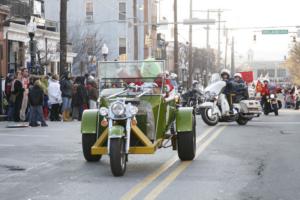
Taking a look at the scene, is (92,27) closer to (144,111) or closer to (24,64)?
(24,64)

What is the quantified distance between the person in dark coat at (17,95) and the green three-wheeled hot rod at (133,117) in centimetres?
951

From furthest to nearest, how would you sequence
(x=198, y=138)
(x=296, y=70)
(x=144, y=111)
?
(x=296, y=70), (x=198, y=138), (x=144, y=111)

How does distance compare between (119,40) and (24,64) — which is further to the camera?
(119,40)

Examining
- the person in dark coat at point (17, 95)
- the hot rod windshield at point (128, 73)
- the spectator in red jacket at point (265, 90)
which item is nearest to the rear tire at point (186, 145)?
the hot rod windshield at point (128, 73)

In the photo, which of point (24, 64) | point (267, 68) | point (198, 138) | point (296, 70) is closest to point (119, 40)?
point (296, 70)

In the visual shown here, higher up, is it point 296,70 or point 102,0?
point 102,0

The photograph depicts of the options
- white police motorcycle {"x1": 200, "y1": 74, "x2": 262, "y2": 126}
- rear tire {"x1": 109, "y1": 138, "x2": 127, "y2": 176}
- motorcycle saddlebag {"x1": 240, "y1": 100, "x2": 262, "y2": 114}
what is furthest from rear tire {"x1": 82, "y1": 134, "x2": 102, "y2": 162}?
motorcycle saddlebag {"x1": 240, "y1": 100, "x2": 262, "y2": 114}

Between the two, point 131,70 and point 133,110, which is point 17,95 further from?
point 133,110

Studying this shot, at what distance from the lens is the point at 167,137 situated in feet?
40.9

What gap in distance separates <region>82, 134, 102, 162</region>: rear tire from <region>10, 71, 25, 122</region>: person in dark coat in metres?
10.4

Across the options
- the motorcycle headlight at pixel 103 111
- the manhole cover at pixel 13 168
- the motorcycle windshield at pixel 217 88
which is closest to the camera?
the motorcycle headlight at pixel 103 111

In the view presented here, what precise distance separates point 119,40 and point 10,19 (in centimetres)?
3201

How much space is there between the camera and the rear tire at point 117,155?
10438mm

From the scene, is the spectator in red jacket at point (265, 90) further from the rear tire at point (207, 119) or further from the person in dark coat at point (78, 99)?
the rear tire at point (207, 119)
